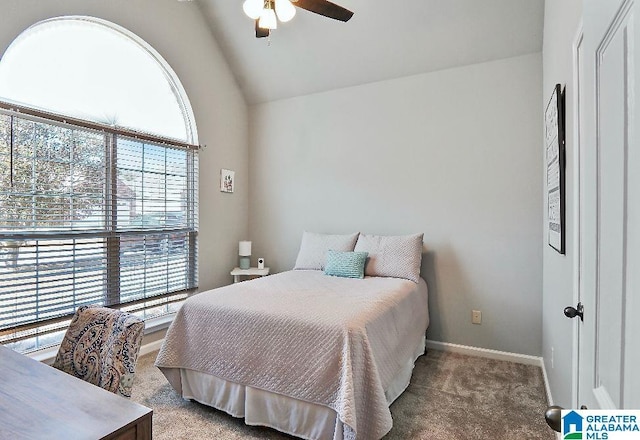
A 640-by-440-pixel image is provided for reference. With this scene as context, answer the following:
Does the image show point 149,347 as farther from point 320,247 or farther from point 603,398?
point 603,398

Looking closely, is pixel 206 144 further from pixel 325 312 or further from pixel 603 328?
pixel 603 328

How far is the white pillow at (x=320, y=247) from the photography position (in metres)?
3.49

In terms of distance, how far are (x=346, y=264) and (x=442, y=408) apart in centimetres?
132

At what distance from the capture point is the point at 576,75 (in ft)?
5.20

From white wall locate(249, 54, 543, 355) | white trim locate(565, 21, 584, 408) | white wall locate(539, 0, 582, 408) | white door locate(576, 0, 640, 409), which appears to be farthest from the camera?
white wall locate(249, 54, 543, 355)

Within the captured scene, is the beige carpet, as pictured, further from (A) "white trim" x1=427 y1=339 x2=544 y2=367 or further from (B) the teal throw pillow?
(B) the teal throw pillow

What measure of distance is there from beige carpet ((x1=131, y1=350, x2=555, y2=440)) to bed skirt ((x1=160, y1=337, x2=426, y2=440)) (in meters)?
0.08

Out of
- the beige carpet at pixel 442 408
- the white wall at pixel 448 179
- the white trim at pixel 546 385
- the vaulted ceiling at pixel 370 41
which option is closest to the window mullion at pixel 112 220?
the beige carpet at pixel 442 408

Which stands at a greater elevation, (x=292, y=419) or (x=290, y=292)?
(x=290, y=292)

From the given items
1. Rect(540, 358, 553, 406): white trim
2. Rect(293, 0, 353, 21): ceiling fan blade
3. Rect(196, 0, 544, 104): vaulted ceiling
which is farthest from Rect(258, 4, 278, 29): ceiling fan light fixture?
Rect(540, 358, 553, 406): white trim

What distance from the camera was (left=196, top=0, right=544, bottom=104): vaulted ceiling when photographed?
2932mm

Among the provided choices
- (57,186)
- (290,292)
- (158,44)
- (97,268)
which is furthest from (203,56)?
(290,292)

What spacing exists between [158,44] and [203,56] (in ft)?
1.80

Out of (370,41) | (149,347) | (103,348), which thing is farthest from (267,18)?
(149,347)
